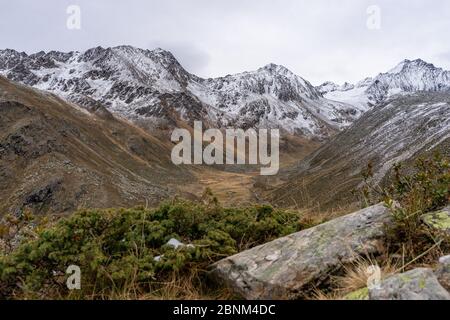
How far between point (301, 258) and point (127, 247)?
2.14 metres

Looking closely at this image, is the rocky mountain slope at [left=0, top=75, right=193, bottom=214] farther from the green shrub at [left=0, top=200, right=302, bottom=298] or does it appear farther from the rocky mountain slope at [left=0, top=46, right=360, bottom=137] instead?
the rocky mountain slope at [left=0, top=46, right=360, bottom=137]

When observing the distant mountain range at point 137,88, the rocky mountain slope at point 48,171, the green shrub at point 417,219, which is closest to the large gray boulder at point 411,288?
the green shrub at point 417,219

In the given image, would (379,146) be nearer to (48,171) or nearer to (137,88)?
(48,171)

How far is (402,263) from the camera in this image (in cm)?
453

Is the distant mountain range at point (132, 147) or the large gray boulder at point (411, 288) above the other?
the distant mountain range at point (132, 147)

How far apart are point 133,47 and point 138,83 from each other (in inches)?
1694

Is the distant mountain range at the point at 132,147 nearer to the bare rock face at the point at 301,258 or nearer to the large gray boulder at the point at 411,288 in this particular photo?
the bare rock face at the point at 301,258

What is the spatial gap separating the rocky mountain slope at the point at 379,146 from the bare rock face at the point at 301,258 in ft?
56.4

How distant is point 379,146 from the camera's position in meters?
46.2

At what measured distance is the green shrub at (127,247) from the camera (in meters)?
4.81

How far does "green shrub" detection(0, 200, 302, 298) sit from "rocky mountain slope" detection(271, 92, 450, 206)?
1639cm

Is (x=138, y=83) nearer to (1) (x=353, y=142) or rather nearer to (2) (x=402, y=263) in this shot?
(1) (x=353, y=142)

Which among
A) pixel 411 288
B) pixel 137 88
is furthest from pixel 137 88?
pixel 411 288

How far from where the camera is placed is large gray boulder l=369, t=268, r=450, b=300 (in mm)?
3350
